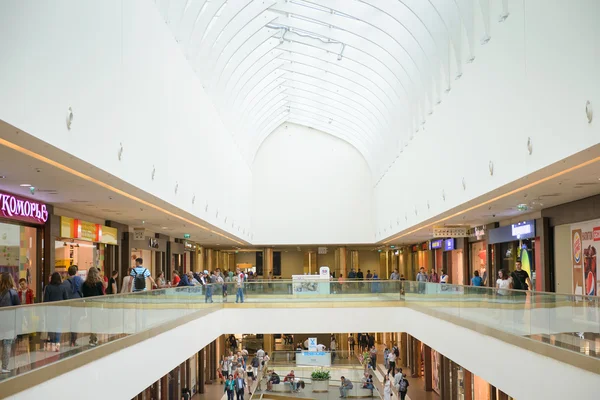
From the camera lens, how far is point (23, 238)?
733 inches

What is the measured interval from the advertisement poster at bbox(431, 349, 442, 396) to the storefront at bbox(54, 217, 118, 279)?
16862mm

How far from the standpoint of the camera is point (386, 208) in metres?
43.0

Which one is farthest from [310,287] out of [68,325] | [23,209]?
[68,325]

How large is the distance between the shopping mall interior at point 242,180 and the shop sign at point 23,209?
0.32ft

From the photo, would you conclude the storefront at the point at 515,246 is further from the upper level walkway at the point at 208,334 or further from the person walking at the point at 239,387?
the person walking at the point at 239,387

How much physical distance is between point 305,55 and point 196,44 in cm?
1211

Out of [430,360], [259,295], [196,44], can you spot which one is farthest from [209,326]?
[430,360]

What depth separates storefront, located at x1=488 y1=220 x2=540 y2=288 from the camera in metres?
25.3

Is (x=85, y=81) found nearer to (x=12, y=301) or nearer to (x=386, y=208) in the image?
(x=12, y=301)

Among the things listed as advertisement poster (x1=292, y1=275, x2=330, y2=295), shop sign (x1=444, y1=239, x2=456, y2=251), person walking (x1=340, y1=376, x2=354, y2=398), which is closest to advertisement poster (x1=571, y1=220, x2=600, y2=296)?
advertisement poster (x1=292, y1=275, x2=330, y2=295)

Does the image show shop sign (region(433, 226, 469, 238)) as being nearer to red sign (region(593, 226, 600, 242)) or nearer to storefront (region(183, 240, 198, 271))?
red sign (region(593, 226, 600, 242))

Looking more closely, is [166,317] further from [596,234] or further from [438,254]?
[438,254]

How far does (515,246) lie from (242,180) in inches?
818

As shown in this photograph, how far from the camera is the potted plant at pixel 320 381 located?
33438mm
